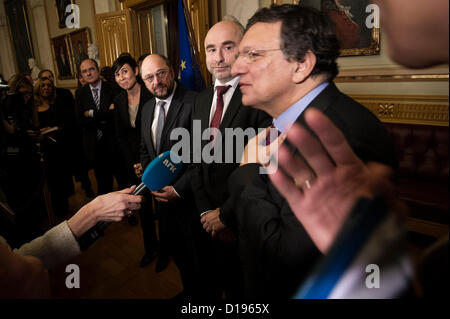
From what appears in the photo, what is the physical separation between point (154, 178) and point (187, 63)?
3.80 ft

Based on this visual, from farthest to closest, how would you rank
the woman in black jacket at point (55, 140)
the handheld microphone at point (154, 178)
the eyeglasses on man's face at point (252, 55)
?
the woman in black jacket at point (55, 140)
the handheld microphone at point (154, 178)
the eyeglasses on man's face at point (252, 55)

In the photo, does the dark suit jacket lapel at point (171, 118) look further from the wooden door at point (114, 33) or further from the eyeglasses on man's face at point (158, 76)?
the wooden door at point (114, 33)

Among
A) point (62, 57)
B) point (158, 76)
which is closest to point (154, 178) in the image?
point (158, 76)

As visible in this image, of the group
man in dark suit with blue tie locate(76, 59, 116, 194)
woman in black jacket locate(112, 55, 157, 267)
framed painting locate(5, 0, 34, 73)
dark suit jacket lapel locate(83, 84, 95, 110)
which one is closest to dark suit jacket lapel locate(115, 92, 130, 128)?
woman in black jacket locate(112, 55, 157, 267)

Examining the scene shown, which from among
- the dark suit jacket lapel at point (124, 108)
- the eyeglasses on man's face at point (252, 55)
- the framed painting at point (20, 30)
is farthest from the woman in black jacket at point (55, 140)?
the framed painting at point (20, 30)

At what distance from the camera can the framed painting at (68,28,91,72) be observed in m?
4.84

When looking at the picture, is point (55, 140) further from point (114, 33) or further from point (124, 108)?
point (114, 33)

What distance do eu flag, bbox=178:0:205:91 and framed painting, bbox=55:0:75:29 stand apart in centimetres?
447

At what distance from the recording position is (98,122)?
8.16 ft

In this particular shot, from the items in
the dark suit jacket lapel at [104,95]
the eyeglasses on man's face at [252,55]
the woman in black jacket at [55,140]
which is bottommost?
the woman in black jacket at [55,140]

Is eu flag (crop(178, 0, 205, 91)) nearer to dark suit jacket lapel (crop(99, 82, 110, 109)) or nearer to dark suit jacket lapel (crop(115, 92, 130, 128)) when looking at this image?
dark suit jacket lapel (crop(115, 92, 130, 128))

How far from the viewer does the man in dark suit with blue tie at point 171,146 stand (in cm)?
129

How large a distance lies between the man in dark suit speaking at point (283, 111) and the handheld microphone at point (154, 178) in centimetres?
35
